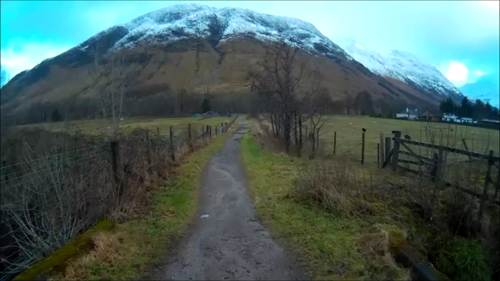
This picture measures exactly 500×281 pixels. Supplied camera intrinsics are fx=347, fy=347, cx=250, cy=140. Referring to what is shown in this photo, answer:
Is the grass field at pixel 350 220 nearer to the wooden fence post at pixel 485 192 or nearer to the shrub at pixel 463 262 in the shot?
the shrub at pixel 463 262

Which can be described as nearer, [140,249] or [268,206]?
[140,249]

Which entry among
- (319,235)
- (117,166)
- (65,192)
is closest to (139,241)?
(65,192)

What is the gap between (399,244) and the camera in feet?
19.2

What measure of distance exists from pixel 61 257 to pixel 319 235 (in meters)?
4.43

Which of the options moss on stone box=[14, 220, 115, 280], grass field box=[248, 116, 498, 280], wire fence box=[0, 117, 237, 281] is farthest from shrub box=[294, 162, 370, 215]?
moss on stone box=[14, 220, 115, 280]

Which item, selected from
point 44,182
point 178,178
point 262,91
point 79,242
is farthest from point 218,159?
point 79,242

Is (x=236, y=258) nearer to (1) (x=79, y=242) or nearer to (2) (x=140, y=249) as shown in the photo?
(2) (x=140, y=249)

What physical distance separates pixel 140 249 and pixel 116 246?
41cm

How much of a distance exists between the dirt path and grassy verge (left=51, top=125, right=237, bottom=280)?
323 mm

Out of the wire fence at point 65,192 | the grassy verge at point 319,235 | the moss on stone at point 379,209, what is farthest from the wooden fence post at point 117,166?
the moss on stone at point 379,209

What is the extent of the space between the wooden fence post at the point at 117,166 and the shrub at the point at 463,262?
7048mm

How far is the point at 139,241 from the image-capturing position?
6.46 meters

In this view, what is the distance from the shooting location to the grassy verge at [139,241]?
5105 mm

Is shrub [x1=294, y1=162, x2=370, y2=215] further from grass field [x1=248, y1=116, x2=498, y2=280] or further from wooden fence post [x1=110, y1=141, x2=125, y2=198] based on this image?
wooden fence post [x1=110, y1=141, x2=125, y2=198]
